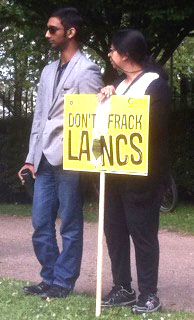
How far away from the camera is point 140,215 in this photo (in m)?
5.46

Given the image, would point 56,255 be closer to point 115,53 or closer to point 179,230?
point 115,53

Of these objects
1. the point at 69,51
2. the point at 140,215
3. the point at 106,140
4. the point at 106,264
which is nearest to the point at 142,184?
the point at 140,215

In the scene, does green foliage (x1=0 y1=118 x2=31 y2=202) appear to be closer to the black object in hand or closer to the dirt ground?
the dirt ground

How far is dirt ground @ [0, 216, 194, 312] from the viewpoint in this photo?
648 cm

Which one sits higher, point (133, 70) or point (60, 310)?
point (133, 70)

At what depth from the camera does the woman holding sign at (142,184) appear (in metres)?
5.43

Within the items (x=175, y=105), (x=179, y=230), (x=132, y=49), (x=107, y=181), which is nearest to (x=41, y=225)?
(x=107, y=181)

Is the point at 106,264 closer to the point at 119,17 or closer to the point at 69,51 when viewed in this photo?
the point at 69,51

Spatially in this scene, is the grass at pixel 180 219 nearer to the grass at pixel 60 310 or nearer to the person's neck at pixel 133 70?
the grass at pixel 60 310

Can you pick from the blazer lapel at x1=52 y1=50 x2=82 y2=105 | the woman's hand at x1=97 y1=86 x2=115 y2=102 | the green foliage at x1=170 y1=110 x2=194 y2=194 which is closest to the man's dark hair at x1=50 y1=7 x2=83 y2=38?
the blazer lapel at x1=52 y1=50 x2=82 y2=105

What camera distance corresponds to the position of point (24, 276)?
7.19 m

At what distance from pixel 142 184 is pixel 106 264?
255cm

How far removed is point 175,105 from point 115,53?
310 inches

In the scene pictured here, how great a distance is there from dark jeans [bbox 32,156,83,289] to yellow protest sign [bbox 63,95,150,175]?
34 centimetres
